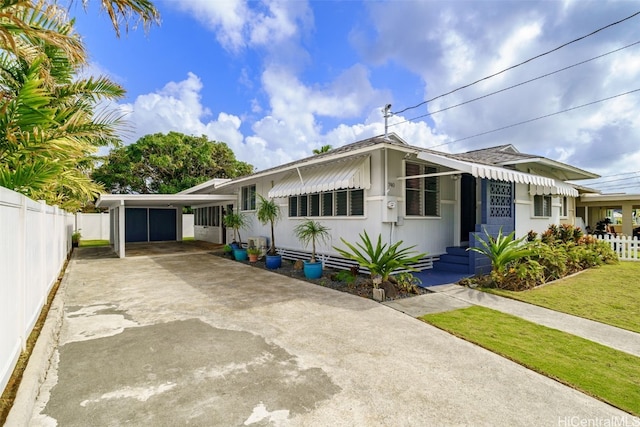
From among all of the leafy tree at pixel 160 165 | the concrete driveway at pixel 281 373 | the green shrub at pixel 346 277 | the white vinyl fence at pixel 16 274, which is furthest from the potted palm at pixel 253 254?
the leafy tree at pixel 160 165

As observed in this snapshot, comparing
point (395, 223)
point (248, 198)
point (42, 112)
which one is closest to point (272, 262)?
point (395, 223)

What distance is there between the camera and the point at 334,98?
20.5 metres

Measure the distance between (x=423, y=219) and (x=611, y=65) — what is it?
9621 mm

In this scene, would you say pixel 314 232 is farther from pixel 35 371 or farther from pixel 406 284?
pixel 35 371

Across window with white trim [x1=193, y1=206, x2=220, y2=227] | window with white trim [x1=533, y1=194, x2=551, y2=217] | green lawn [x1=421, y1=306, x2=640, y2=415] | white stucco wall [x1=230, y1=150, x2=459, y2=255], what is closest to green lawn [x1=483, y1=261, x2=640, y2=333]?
green lawn [x1=421, y1=306, x2=640, y2=415]

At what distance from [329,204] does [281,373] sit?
7.77 meters

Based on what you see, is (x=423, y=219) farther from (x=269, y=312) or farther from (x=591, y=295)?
(x=269, y=312)

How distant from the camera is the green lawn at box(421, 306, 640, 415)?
137 inches

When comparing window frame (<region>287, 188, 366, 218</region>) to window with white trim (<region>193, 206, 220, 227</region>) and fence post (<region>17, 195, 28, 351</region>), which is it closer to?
fence post (<region>17, 195, 28, 351</region>)

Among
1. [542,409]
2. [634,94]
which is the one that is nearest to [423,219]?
[542,409]

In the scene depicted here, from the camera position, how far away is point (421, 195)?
10023 millimetres

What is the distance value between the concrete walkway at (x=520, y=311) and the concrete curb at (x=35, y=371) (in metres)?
5.51

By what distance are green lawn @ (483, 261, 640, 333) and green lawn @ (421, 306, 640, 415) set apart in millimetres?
1571

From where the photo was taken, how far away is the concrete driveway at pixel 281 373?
117 inches
